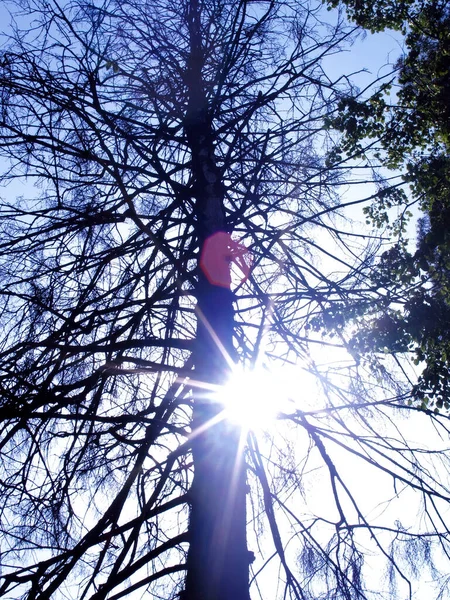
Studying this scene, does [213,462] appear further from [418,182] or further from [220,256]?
[418,182]

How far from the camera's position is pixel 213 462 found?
120 inches

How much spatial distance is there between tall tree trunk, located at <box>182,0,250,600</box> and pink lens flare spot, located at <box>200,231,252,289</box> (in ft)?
0.14

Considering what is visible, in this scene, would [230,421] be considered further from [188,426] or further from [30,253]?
[30,253]

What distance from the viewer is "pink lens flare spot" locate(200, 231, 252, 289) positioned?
373 centimetres

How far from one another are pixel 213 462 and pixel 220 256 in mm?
1466

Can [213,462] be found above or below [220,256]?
below

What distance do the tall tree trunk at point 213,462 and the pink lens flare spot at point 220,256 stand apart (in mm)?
42

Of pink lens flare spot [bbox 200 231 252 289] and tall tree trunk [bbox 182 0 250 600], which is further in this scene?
pink lens flare spot [bbox 200 231 252 289]

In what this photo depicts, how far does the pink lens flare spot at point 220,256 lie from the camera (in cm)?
373

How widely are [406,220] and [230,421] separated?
9.69 feet

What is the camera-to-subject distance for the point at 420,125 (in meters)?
5.68

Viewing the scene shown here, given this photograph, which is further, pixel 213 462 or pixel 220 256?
pixel 220 256

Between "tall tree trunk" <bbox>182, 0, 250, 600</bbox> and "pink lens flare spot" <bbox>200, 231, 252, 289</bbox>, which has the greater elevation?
"pink lens flare spot" <bbox>200, 231, 252, 289</bbox>

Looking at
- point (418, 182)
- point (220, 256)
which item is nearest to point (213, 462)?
point (220, 256)
